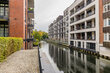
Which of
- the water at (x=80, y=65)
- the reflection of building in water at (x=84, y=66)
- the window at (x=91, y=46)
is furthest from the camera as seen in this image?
the window at (x=91, y=46)

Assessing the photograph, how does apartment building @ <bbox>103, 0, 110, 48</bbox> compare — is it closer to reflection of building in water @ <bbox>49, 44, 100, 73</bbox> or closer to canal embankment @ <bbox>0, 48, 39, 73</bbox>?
reflection of building in water @ <bbox>49, 44, 100, 73</bbox>

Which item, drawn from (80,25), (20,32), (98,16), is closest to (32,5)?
(20,32)

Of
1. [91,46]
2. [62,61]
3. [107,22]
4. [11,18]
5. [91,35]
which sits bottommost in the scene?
[62,61]

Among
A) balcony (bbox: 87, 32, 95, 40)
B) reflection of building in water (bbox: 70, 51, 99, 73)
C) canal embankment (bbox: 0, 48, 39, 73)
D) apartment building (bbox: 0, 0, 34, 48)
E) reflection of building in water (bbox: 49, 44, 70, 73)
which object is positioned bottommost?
reflection of building in water (bbox: 49, 44, 70, 73)

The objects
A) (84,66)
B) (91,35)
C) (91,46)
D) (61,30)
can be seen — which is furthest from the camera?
(61,30)

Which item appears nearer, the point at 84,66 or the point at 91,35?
the point at 84,66

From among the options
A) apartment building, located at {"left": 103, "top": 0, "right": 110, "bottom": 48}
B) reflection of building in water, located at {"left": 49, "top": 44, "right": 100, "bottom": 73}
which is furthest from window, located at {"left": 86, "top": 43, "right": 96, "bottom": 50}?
reflection of building in water, located at {"left": 49, "top": 44, "right": 100, "bottom": 73}

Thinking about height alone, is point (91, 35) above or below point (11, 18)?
below

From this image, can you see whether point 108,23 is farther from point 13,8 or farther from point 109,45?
point 13,8

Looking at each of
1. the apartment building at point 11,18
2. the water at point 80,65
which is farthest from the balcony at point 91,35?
the apartment building at point 11,18

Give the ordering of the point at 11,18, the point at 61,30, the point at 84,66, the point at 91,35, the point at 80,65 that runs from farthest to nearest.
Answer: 1. the point at 61,30
2. the point at 91,35
3. the point at 11,18
4. the point at 80,65
5. the point at 84,66

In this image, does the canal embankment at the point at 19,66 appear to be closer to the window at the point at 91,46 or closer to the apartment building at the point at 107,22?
the apartment building at the point at 107,22

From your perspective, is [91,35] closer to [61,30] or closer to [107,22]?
[107,22]

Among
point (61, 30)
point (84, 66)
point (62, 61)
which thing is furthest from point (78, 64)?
point (61, 30)
